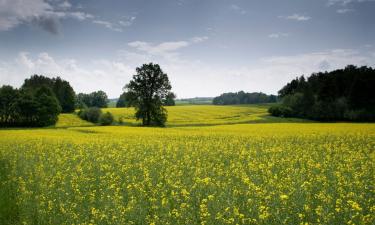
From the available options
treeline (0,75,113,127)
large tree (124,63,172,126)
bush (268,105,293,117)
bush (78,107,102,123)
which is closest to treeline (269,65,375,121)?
bush (268,105,293,117)

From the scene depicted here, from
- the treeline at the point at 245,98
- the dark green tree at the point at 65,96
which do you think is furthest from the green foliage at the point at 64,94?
the treeline at the point at 245,98

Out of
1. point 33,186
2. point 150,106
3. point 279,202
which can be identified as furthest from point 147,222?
point 150,106

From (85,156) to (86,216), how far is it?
941 cm

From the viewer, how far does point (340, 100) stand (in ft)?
215

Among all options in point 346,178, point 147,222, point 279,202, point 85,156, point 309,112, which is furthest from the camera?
point 309,112

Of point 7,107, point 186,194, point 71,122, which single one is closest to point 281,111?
point 71,122

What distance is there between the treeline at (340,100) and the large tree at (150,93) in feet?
88.8

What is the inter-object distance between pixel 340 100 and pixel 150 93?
105ft

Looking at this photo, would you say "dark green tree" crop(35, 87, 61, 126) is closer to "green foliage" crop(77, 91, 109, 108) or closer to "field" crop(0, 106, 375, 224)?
"field" crop(0, 106, 375, 224)

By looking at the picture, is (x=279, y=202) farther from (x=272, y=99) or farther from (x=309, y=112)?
(x=272, y=99)

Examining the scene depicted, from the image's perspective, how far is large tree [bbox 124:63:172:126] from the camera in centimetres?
5725

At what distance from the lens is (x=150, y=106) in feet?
188

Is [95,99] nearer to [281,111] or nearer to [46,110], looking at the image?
[46,110]

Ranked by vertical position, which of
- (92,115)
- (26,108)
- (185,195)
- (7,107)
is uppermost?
(7,107)
